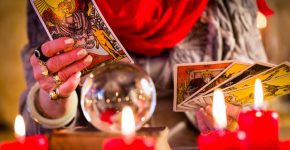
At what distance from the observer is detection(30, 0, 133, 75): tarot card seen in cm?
112

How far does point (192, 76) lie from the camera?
3.93 ft

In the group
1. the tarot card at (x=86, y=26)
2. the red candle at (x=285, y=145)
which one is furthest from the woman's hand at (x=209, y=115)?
the red candle at (x=285, y=145)

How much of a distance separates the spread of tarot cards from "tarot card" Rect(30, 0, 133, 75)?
0.17m

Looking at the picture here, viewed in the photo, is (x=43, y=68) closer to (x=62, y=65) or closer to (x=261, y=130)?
(x=62, y=65)

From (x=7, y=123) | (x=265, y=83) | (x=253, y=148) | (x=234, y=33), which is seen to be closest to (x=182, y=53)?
(x=234, y=33)

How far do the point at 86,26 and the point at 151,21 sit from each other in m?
0.34

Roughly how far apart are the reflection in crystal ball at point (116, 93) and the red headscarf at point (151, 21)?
0.69 metres

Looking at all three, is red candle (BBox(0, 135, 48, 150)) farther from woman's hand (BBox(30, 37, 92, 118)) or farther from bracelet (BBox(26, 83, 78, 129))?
bracelet (BBox(26, 83, 78, 129))

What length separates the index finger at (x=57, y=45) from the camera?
3.47ft

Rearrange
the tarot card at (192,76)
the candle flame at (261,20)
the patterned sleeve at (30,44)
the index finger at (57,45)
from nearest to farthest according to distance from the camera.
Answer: the index finger at (57,45)
the tarot card at (192,76)
the patterned sleeve at (30,44)
the candle flame at (261,20)

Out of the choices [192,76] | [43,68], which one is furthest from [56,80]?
[192,76]

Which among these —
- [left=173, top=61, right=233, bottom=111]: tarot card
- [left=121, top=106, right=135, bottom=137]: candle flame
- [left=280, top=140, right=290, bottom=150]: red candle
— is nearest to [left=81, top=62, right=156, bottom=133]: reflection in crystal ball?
[left=121, top=106, right=135, bottom=137]: candle flame

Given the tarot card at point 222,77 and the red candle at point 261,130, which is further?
the tarot card at point 222,77

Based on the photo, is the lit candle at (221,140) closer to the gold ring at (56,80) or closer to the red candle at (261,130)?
the red candle at (261,130)
